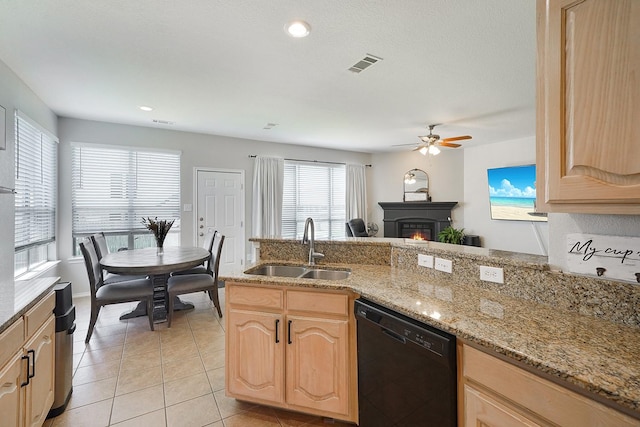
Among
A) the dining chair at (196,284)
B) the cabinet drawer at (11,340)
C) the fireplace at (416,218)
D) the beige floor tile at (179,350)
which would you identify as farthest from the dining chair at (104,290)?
the fireplace at (416,218)

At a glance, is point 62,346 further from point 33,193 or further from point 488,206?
point 488,206

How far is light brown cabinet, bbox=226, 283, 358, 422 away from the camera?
1683 millimetres

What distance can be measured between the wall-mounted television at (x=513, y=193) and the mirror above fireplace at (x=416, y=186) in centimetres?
123

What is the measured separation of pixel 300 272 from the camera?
2.25 meters

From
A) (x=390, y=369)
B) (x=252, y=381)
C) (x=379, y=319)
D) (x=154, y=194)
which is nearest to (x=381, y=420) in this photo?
(x=390, y=369)

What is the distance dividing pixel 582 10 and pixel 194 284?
3.66 m

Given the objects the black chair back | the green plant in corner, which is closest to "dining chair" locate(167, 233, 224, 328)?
the black chair back

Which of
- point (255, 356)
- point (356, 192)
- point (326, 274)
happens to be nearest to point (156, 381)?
point (255, 356)

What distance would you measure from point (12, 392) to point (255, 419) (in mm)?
1209

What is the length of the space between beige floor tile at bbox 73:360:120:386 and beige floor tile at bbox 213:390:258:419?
38.8 inches

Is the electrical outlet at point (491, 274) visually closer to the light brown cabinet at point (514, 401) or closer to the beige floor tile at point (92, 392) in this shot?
the light brown cabinet at point (514, 401)

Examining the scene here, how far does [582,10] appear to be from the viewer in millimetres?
996

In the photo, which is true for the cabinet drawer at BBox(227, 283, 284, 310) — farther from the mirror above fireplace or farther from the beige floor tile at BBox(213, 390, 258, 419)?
the mirror above fireplace

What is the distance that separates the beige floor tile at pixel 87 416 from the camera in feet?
5.98
